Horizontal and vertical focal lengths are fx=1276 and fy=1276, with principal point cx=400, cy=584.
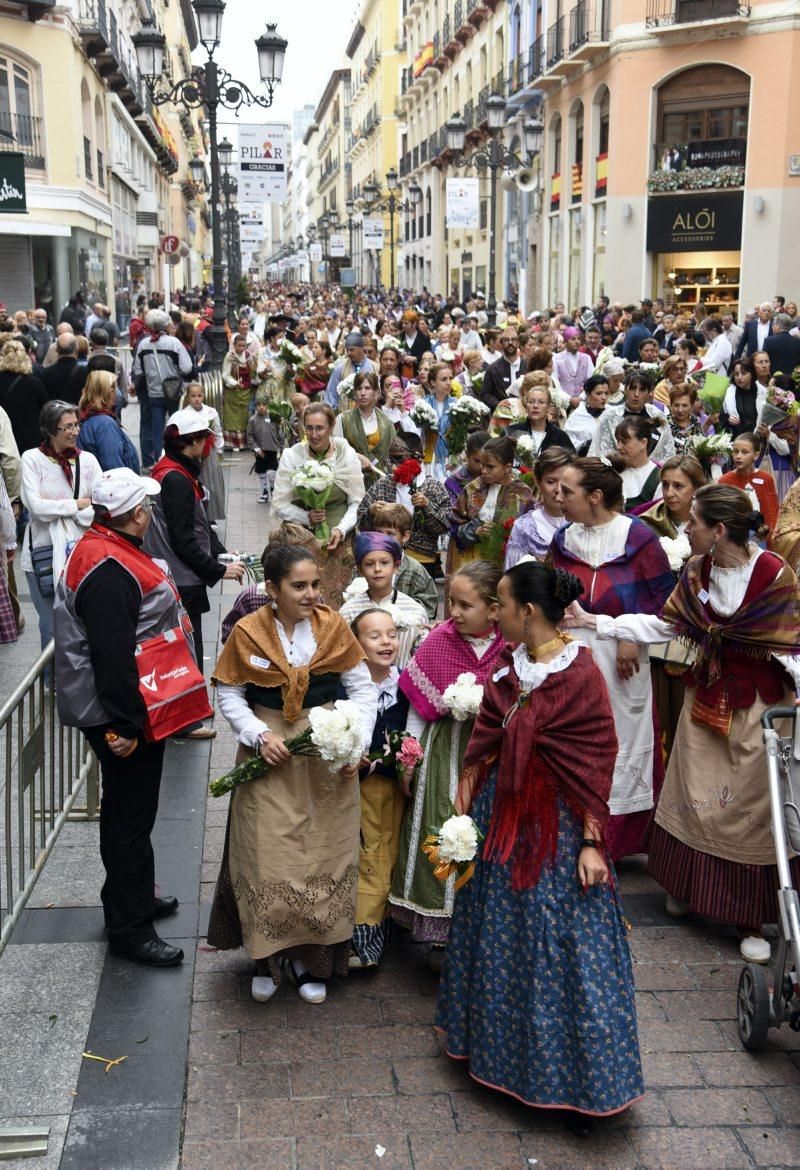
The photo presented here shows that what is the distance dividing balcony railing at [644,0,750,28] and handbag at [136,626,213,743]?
2897 centimetres

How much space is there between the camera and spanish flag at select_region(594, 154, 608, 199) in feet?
110

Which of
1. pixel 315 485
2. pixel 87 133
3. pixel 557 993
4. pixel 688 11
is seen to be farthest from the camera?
pixel 87 133

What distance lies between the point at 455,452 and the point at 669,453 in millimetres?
2888

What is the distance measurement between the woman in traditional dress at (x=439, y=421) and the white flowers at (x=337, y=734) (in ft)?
24.0

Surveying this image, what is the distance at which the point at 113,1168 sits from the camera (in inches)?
151

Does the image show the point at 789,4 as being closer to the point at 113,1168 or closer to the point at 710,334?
the point at 710,334

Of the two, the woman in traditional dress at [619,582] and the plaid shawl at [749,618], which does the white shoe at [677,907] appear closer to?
the woman in traditional dress at [619,582]

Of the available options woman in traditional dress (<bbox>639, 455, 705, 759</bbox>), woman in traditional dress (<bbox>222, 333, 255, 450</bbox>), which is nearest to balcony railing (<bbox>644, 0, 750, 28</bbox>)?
woman in traditional dress (<bbox>222, 333, 255, 450</bbox>)

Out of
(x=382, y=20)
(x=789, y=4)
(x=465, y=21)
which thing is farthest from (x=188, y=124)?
(x=789, y=4)

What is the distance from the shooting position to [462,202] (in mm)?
30344

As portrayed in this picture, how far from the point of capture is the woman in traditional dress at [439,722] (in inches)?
190

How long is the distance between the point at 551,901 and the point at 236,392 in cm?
1525

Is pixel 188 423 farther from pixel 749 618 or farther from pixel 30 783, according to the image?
pixel 749 618

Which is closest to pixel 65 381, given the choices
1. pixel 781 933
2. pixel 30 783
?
pixel 30 783
